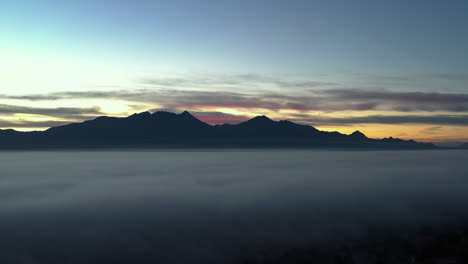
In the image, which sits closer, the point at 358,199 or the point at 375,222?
the point at 375,222

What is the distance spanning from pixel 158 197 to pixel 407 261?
46.9m

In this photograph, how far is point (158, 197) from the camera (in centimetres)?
6425

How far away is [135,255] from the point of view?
28.2 meters

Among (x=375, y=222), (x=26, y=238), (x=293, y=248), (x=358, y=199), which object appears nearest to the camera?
A: (x=293, y=248)

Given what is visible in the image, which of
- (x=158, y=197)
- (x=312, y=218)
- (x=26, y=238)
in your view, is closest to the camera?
(x=26, y=238)

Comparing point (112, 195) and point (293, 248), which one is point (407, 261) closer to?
point (293, 248)

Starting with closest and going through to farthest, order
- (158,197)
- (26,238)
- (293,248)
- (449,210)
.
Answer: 1. (293,248)
2. (26,238)
3. (449,210)
4. (158,197)

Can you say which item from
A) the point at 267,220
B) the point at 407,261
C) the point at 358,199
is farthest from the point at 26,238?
the point at 358,199

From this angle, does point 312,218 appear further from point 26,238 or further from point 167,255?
point 26,238

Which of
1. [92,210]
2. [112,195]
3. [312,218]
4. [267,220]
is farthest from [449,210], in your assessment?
[112,195]

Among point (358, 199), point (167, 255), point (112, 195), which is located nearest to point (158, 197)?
point (112, 195)

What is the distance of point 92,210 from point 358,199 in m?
39.6

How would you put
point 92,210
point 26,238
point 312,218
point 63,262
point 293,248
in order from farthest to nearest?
point 92,210 → point 312,218 → point 26,238 → point 293,248 → point 63,262

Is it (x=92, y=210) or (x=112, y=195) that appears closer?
(x=92, y=210)
